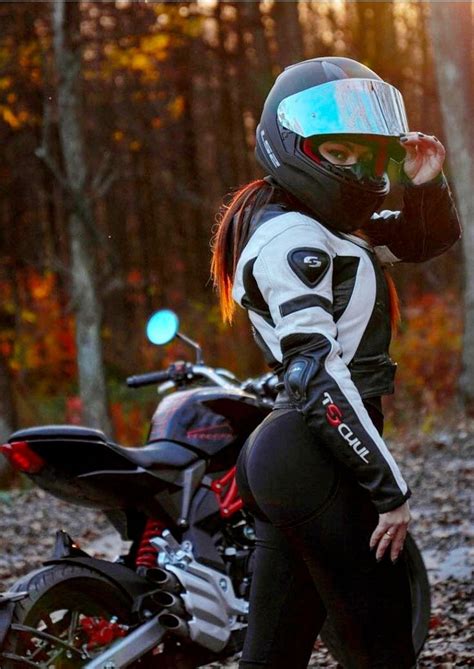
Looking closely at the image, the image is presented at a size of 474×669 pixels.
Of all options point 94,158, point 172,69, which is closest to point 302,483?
point 94,158

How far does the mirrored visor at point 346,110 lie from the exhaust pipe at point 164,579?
197cm

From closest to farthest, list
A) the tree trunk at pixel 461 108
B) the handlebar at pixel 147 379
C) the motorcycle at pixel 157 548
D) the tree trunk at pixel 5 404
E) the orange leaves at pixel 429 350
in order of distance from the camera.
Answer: the motorcycle at pixel 157 548 → the handlebar at pixel 147 379 → the tree trunk at pixel 461 108 → the tree trunk at pixel 5 404 → the orange leaves at pixel 429 350

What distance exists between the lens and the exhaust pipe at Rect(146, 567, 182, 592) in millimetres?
4562

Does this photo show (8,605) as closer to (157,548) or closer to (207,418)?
(157,548)

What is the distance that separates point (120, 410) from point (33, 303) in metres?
7.86

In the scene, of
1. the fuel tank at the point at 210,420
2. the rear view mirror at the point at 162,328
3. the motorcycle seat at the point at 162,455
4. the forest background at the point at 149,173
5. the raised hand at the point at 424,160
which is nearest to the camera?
the raised hand at the point at 424,160

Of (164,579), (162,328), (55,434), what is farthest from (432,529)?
(55,434)

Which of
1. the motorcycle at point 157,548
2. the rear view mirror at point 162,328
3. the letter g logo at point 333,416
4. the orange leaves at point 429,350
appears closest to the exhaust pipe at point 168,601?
the motorcycle at point 157,548

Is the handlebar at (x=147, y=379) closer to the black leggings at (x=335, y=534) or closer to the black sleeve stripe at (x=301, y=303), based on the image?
the black leggings at (x=335, y=534)

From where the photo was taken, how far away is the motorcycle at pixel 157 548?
418 centimetres

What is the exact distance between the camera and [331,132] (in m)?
3.23

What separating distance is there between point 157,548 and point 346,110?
214cm

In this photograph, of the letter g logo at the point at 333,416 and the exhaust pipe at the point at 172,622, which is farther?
the exhaust pipe at the point at 172,622

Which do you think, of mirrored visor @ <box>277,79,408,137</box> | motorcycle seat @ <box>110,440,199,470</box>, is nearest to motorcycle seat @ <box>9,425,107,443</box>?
motorcycle seat @ <box>110,440,199,470</box>
